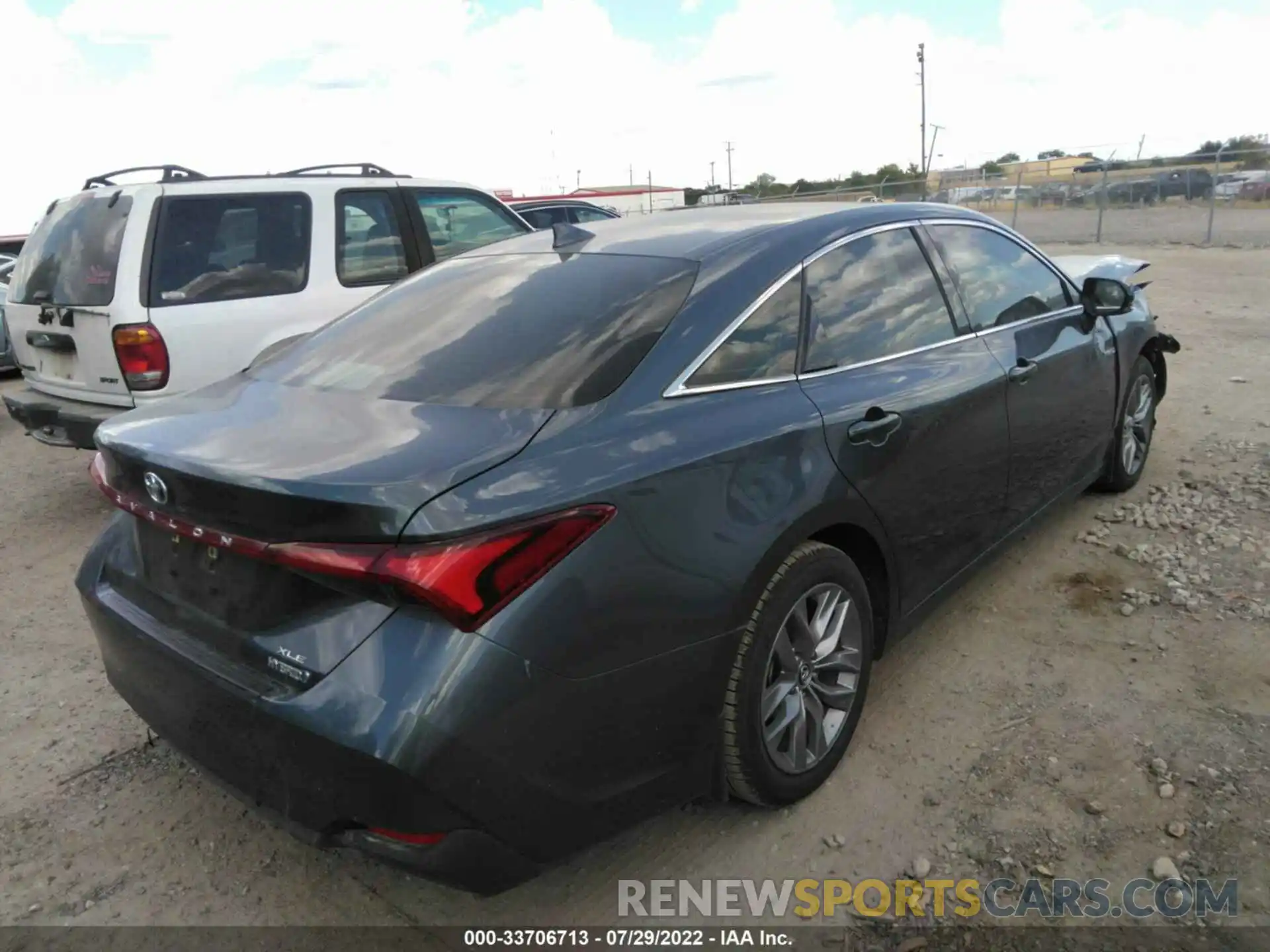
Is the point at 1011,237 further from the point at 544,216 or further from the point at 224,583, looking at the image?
the point at 544,216

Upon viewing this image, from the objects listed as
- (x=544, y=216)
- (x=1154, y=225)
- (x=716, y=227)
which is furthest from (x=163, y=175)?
(x=1154, y=225)

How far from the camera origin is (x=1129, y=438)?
16.0ft

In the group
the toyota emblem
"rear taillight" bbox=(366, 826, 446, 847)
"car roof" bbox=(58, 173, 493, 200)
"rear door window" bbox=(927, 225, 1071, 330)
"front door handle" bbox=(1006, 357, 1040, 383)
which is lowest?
"rear taillight" bbox=(366, 826, 446, 847)

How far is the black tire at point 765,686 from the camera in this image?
2396 mm

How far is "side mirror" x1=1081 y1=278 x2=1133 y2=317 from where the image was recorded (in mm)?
4273

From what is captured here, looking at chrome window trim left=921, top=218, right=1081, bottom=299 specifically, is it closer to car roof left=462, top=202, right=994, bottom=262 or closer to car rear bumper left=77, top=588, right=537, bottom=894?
car roof left=462, top=202, right=994, bottom=262

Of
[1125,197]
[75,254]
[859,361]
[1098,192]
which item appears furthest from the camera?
[1125,197]

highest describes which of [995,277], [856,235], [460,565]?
[856,235]

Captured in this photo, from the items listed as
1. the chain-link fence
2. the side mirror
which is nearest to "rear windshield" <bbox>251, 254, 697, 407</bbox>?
the side mirror

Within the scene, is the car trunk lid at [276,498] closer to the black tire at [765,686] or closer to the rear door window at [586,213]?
the black tire at [765,686]

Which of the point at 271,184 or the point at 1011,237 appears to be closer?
the point at 1011,237

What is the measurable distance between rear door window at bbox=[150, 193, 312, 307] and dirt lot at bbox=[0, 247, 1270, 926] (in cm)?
185

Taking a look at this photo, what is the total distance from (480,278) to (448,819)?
181 cm

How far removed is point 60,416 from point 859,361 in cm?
451
